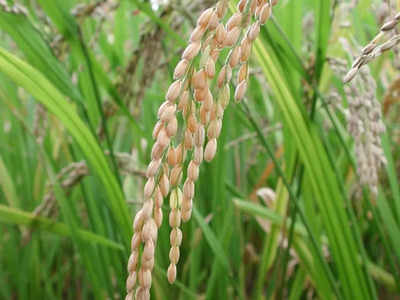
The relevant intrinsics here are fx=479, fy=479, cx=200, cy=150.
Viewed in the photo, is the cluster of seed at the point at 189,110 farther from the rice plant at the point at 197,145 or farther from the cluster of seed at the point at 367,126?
the cluster of seed at the point at 367,126

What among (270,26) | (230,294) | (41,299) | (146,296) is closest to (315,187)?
(270,26)

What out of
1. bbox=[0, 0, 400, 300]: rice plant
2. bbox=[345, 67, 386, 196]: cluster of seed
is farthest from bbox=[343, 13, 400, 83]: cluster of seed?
bbox=[345, 67, 386, 196]: cluster of seed

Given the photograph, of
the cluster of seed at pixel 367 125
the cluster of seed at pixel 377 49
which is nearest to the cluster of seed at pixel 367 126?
the cluster of seed at pixel 367 125

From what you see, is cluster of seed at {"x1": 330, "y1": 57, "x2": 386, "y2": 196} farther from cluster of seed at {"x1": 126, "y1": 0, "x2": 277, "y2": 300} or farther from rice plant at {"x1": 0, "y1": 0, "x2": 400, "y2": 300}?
cluster of seed at {"x1": 126, "y1": 0, "x2": 277, "y2": 300}

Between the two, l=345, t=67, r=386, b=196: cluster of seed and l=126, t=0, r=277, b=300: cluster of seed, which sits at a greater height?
l=126, t=0, r=277, b=300: cluster of seed

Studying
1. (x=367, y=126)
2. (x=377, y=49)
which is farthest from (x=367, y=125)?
(x=377, y=49)
